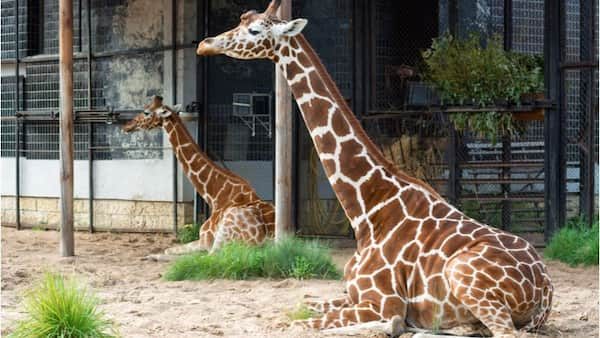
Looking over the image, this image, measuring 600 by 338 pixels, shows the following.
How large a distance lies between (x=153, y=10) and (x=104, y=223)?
10.7 feet

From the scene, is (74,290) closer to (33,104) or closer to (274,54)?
(274,54)

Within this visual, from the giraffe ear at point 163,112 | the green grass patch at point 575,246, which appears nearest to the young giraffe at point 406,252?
the green grass patch at point 575,246

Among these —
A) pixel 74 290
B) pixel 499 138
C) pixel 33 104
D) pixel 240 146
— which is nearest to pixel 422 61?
pixel 499 138

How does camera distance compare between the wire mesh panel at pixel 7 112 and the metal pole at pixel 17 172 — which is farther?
the wire mesh panel at pixel 7 112

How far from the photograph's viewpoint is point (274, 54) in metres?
7.50

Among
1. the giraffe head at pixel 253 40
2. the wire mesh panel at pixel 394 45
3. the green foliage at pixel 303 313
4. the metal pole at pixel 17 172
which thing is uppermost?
the wire mesh panel at pixel 394 45

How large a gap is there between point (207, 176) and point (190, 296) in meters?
3.53

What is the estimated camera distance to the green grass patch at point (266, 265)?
9.33 meters

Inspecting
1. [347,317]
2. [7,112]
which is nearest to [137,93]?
[7,112]

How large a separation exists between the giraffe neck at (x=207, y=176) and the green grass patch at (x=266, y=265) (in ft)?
6.18

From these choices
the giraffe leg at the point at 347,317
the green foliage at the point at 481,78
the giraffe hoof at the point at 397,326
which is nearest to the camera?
the giraffe hoof at the point at 397,326

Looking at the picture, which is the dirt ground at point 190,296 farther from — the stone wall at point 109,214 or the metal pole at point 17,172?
the metal pole at point 17,172

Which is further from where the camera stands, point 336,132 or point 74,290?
point 336,132

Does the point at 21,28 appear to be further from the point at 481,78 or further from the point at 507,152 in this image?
the point at 507,152
